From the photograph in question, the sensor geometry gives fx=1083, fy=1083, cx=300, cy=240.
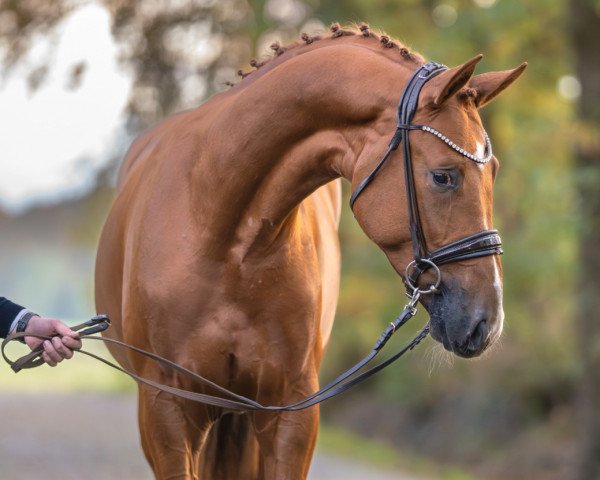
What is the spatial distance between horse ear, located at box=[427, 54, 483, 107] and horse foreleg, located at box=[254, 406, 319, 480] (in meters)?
1.40

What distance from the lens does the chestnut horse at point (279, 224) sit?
139 inches

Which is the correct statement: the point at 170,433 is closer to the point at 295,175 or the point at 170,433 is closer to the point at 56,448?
the point at 295,175

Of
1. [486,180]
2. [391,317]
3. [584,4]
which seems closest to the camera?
[486,180]

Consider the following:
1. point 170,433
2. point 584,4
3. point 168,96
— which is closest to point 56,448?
point 168,96

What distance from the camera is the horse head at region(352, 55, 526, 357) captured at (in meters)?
3.47

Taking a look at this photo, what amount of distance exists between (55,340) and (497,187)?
30.6ft

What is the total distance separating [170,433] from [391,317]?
32.4 feet

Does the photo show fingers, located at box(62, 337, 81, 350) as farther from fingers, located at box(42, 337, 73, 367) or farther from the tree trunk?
the tree trunk

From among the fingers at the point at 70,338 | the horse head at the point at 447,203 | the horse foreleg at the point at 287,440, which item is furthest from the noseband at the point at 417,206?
the fingers at the point at 70,338

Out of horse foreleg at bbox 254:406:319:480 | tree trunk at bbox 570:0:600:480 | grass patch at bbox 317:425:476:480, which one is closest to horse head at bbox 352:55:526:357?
horse foreleg at bbox 254:406:319:480

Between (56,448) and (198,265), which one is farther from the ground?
(56,448)

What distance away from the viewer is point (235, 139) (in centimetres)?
406

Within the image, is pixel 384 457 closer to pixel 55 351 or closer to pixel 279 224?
pixel 279 224

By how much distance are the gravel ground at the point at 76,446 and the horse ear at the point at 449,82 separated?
25.7 ft
